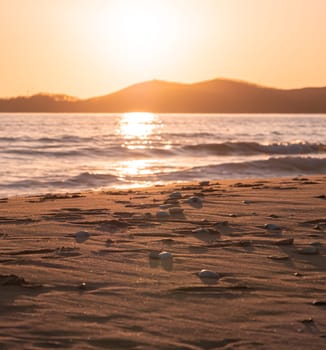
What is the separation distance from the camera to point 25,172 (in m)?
17.0

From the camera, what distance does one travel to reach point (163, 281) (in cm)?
418

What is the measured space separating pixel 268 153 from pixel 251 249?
82.3ft

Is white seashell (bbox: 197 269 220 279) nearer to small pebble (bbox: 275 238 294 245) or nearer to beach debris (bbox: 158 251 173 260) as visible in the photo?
beach debris (bbox: 158 251 173 260)

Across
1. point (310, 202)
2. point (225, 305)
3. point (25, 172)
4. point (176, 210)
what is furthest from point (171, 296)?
point (25, 172)

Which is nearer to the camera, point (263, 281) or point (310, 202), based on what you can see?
point (263, 281)

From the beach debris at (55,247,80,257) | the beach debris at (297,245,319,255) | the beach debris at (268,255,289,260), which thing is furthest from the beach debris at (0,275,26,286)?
the beach debris at (297,245,319,255)

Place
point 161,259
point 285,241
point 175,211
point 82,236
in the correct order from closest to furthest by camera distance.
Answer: point 161,259 → point 285,241 → point 82,236 → point 175,211

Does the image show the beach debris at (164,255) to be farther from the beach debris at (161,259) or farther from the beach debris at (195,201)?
the beach debris at (195,201)

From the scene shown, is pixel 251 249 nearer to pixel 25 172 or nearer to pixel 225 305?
pixel 225 305

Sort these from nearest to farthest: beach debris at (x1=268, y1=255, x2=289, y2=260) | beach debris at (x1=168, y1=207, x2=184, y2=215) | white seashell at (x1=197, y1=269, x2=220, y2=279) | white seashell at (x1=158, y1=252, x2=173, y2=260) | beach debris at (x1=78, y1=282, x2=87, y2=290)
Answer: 1. beach debris at (x1=78, y1=282, x2=87, y2=290)
2. white seashell at (x1=197, y1=269, x2=220, y2=279)
3. white seashell at (x1=158, y1=252, x2=173, y2=260)
4. beach debris at (x1=268, y1=255, x2=289, y2=260)
5. beach debris at (x1=168, y1=207, x2=184, y2=215)

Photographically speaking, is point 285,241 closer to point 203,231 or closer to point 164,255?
point 203,231

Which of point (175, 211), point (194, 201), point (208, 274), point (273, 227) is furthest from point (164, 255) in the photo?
point (194, 201)

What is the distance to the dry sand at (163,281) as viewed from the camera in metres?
3.21

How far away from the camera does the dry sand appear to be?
321cm
